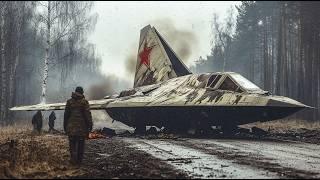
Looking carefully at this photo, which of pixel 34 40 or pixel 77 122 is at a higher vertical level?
pixel 34 40

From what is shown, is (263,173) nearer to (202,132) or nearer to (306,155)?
(306,155)

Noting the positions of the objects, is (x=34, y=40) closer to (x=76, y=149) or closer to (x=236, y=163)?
(x=76, y=149)

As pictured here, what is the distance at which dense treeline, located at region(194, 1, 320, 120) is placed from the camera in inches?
1332

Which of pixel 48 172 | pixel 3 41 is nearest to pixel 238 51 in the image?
pixel 3 41

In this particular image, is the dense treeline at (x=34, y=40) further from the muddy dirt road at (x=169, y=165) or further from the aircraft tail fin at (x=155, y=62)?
the muddy dirt road at (x=169, y=165)

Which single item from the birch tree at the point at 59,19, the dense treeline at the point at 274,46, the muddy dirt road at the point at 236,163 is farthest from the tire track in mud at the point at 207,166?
the dense treeline at the point at 274,46

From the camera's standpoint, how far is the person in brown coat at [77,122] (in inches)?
335

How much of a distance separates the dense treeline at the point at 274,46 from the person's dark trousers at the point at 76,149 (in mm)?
27377

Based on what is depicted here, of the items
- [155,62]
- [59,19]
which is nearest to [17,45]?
[59,19]

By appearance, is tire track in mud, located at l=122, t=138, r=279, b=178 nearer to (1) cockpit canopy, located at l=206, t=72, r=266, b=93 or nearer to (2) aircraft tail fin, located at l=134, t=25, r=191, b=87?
(1) cockpit canopy, located at l=206, t=72, r=266, b=93

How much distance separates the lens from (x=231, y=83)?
1616 centimetres

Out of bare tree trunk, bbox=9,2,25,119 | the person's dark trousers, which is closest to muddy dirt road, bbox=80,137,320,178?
the person's dark trousers

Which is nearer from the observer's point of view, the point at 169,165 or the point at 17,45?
the point at 169,165

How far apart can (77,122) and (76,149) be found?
0.56m
